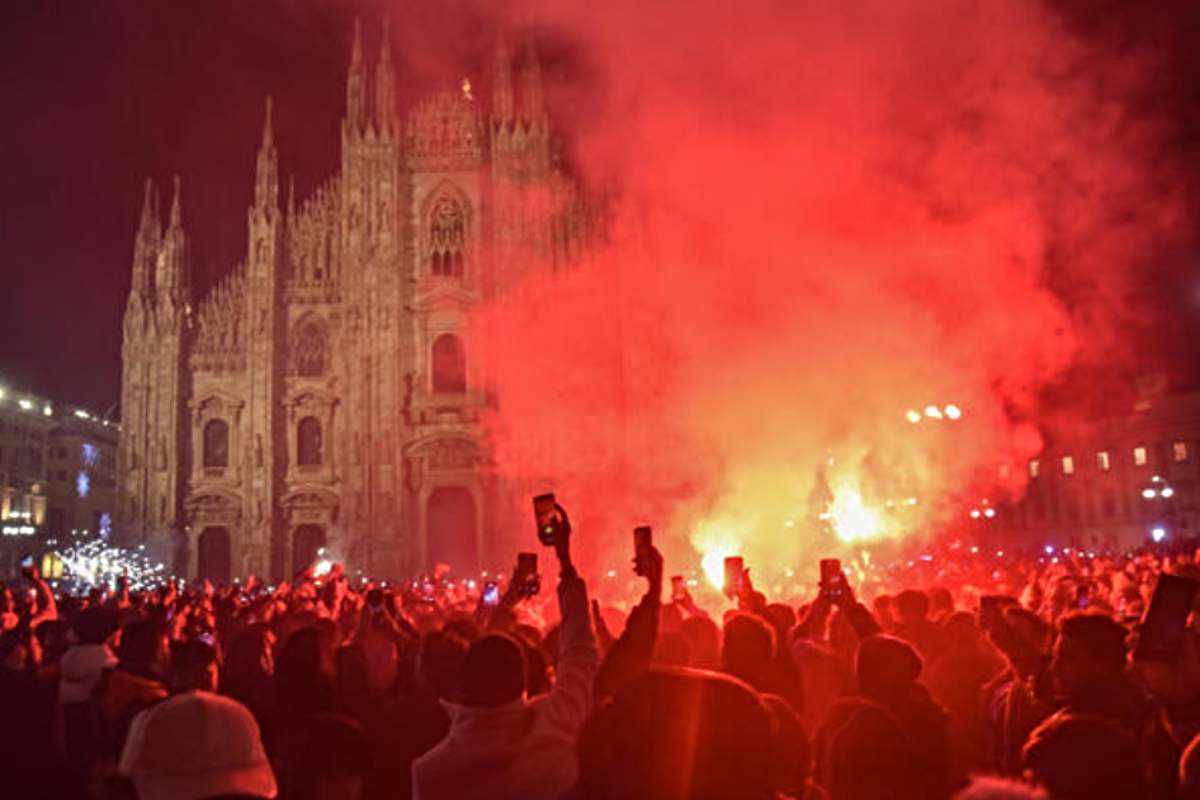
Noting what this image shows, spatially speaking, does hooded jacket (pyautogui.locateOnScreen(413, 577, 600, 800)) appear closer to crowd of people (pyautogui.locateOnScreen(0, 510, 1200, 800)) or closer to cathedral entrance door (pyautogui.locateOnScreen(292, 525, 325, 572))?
crowd of people (pyautogui.locateOnScreen(0, 510, 1200, 800))

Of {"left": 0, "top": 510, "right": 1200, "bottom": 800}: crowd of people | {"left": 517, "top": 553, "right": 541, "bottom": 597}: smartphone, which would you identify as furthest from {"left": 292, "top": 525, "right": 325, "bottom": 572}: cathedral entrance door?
{"left": 517, "top": 553, "right": 541, "bottom": 597}: smartphone

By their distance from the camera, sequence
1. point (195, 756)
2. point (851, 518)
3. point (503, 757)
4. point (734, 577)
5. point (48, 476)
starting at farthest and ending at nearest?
point (48, 476) → point (851, 518) → point (734, 577) → point (503, 757) → point (195, 756)

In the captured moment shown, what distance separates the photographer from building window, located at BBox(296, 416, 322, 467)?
131 feet

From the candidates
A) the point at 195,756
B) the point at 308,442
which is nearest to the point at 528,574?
the point at 195,756

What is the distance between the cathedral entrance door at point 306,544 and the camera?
39062 millimetres

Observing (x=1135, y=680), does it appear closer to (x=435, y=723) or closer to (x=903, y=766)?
(x=903, y=766)

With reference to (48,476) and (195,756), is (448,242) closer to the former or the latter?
(195,756)

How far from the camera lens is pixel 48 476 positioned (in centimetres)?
6662

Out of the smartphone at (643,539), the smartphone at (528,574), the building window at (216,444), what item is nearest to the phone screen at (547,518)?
the smartphone at (643,539)

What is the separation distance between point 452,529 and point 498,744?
36.7 m

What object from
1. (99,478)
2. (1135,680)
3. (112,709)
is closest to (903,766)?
(1135,680)

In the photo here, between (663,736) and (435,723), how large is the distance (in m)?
3.74

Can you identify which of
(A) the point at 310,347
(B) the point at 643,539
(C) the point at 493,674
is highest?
(A) the point at 310,347

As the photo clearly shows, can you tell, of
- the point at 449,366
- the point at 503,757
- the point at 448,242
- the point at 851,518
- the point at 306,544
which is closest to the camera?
the point at 503,757
